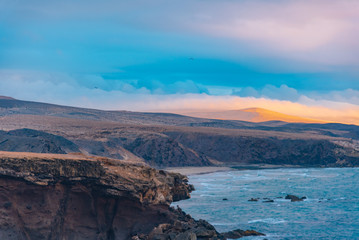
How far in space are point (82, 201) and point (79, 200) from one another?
0.66 ft

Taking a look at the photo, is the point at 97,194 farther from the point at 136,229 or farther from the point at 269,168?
the point at 269,168

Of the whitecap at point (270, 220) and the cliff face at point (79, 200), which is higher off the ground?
the cliff face at point (79, 200)

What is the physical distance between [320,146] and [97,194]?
10499 centimetres

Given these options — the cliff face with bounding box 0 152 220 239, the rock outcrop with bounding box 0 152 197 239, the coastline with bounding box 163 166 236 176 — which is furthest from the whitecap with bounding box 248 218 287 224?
the coastline with bounding box 163 166 236 176

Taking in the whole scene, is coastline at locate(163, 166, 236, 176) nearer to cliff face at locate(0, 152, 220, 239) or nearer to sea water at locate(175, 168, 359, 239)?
sea water at locate(175, 168, 359, 239)

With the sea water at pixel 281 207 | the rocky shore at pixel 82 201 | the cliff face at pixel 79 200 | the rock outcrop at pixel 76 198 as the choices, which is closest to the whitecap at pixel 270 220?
the sea water at pixel 281 207

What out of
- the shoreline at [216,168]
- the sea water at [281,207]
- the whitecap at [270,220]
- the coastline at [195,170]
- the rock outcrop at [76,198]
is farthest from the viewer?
the shoreline at [216,168]

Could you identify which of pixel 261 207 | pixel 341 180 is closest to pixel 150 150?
pixel 341 180

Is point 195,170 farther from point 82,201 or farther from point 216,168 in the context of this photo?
point 82,201

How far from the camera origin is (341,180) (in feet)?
278

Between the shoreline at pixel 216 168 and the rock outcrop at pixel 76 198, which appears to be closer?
the rock outcrop at pixel 76 198

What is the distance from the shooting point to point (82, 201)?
29391 millimetres

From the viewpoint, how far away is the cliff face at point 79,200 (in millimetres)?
27031

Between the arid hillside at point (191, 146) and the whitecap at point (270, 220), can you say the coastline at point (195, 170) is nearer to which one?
the arid hillside at point (191, 146)
